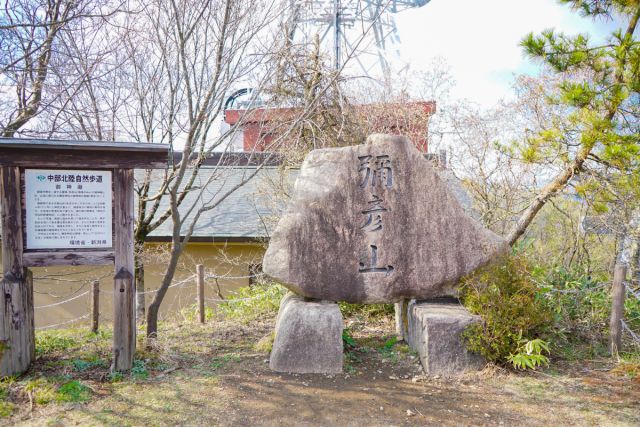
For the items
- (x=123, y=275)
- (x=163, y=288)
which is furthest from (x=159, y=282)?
(x=123, y=275)

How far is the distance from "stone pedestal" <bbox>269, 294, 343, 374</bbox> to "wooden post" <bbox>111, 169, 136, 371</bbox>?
1.54 metres

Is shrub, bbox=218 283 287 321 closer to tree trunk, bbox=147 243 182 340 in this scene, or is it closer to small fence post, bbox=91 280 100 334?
tree trunk, bbox=147 243 182 340

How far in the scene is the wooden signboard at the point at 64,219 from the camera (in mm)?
4676

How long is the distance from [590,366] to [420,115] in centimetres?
548

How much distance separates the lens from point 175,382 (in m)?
4.79

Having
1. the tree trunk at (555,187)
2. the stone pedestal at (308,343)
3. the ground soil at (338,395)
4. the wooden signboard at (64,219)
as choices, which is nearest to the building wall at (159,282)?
the ground soil at (338,395)

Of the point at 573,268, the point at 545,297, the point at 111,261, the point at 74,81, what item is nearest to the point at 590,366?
the point at 545,297

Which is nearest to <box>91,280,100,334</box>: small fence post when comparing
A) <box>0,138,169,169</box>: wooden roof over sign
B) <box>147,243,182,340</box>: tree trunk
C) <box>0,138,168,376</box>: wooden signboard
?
<box>147,243,182,340</box>: tree trunk

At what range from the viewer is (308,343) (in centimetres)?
520

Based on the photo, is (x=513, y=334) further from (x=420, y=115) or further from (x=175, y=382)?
(x=420, y=115)

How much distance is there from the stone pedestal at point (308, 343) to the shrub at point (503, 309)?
141 cm

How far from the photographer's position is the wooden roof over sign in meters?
4.62

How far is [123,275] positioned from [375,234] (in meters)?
2.77

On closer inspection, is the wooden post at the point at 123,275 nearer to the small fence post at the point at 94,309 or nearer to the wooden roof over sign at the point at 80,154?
the wooden roof over sign at the point at 80,154
